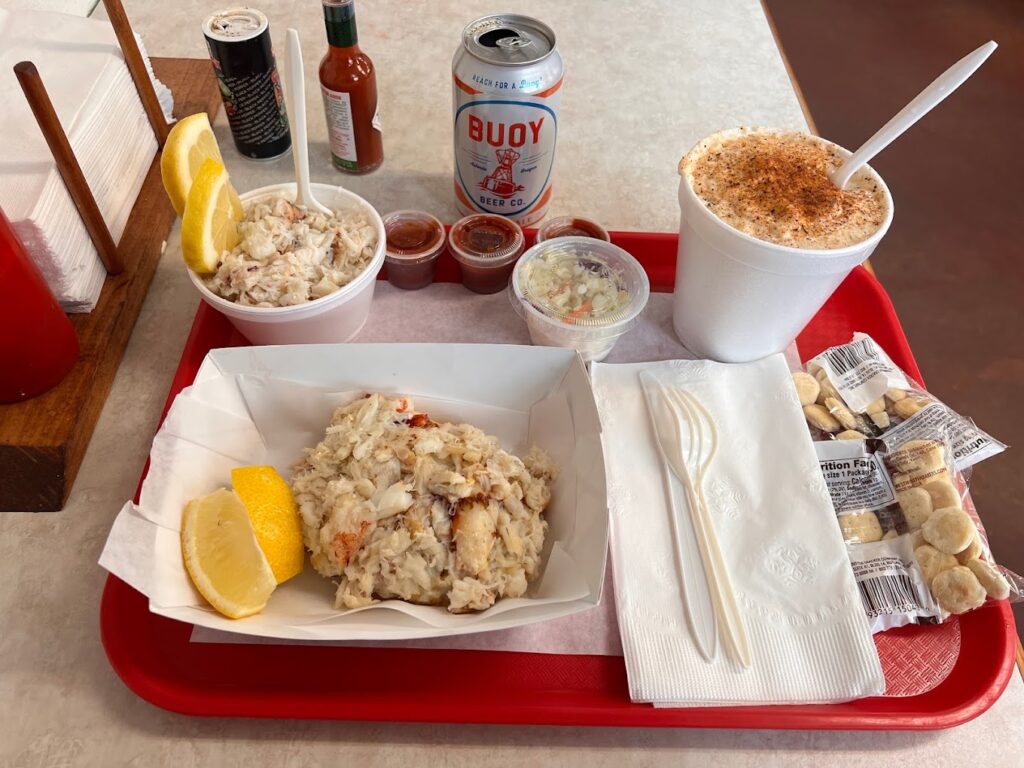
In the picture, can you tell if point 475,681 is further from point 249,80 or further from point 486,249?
point 249,80

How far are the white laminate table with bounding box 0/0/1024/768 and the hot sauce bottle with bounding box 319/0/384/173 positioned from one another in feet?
0.18

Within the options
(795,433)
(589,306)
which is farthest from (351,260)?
(795,433)

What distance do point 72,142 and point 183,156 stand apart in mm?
221

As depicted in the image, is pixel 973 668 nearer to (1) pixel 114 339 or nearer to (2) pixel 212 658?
(2) pixel 212 658

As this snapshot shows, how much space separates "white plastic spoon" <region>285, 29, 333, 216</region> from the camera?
3.46 ft

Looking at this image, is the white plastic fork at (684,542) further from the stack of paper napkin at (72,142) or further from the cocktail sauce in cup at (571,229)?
the stack of paper napkin at (72,142)

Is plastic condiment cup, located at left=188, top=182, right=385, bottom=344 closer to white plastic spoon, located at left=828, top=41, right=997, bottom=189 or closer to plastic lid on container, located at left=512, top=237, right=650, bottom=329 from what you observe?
plastic lid on container, located at left=512, top=237, right=650, bottom=329

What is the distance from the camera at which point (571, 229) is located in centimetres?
132

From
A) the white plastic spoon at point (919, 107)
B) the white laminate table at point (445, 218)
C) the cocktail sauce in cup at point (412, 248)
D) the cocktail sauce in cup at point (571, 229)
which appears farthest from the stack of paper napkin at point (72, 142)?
the white plastic spoon at point (919, 107)

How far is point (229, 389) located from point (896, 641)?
1.00 metres

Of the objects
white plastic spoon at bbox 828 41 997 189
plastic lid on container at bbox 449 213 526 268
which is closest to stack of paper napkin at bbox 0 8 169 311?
plastic lid on container at bbox 449 213 526 268

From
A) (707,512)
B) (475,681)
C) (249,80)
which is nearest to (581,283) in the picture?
(707,512)

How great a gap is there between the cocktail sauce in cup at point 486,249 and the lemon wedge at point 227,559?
591 millimetres

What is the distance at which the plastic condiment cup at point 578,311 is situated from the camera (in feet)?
3.78
